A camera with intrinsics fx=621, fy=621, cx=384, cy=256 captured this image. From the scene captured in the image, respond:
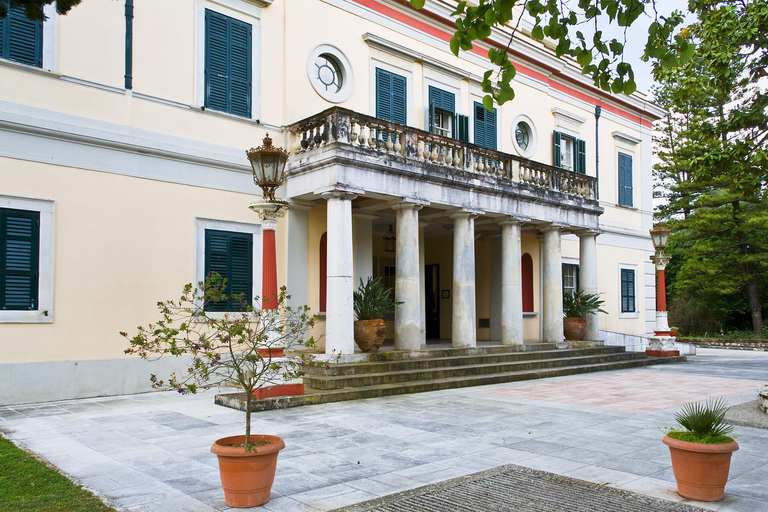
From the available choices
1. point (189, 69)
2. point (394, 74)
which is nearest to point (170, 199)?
point (189, 69)

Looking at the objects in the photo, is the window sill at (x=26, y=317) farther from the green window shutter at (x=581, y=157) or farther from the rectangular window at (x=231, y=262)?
the green window shutter at (x=581, y=157)

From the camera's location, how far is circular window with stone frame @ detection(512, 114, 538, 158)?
19906 millimetres

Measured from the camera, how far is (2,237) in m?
10.1

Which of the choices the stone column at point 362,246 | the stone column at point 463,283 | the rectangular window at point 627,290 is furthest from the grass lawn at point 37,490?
the rectangular window at point 627,290

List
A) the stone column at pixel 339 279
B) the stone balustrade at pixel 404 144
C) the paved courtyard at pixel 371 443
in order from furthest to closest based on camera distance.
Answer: the stone balustrade at pixel 404 144 → the stone column at pixel 339 279 → the paved courtyard at pixel 371 443

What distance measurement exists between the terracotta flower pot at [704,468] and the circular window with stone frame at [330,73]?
38.1ft

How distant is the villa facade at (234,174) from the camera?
10445 millimetres

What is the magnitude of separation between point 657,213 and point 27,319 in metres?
33.5

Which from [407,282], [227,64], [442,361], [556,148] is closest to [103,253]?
[227,64]

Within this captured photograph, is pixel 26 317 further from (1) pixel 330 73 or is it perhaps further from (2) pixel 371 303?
(1) pixel 330 73

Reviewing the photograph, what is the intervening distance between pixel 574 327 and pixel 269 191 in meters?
11.4

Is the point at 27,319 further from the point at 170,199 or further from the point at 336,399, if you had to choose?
the point at 336,399

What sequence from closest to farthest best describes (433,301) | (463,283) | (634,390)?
(634,390), (463,283), (433,301)

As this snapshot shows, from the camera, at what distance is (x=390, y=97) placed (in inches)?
630
